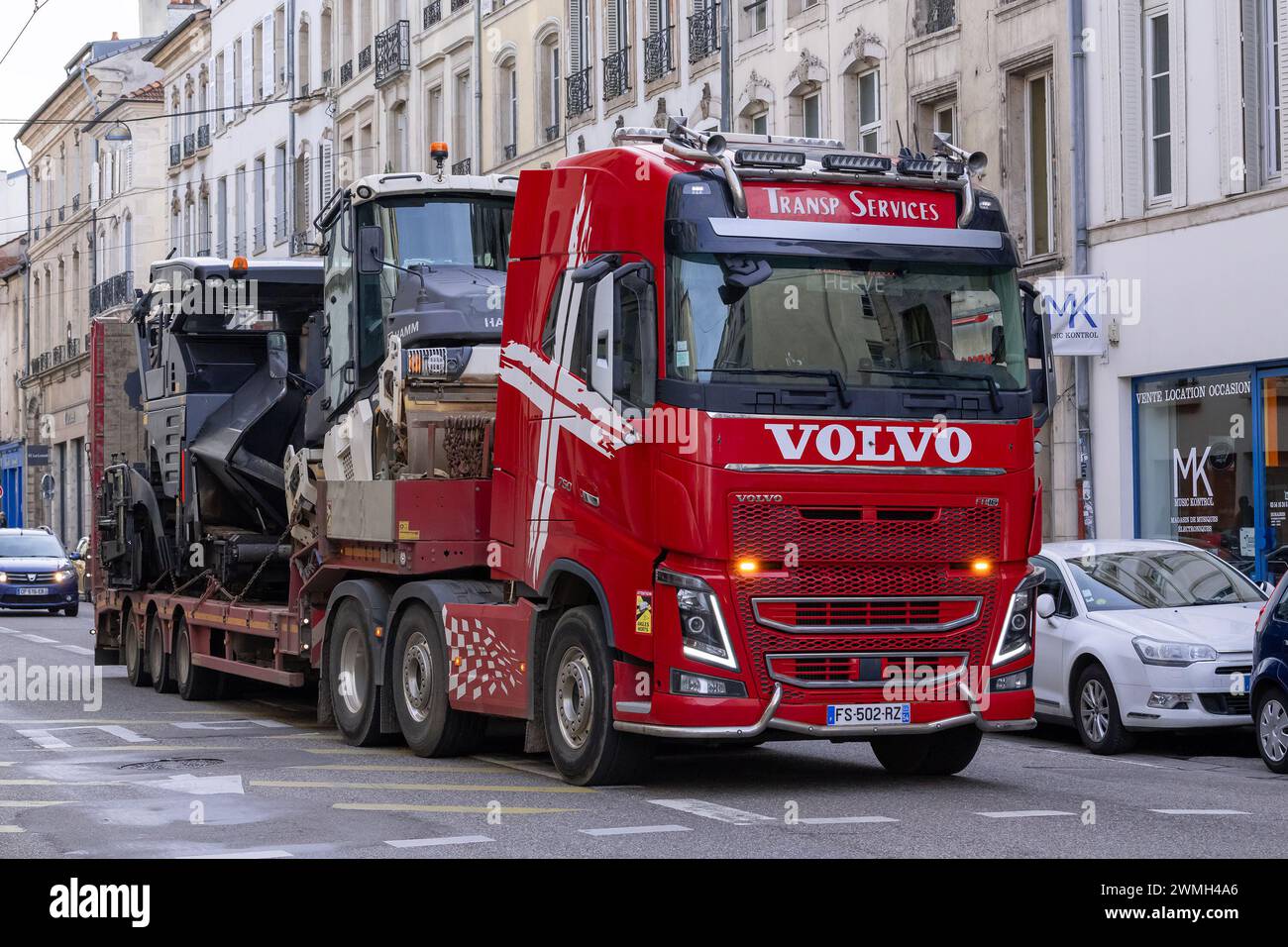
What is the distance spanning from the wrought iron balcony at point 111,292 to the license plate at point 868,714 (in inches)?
2215

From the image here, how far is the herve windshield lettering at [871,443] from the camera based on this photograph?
37.7 ft

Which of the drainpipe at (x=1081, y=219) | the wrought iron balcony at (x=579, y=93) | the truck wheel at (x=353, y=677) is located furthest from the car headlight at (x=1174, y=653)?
the wrought iron balcony at (x=579, y=93)

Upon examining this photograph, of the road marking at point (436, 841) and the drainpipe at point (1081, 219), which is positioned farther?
the drainpipe at point (1081, 219)

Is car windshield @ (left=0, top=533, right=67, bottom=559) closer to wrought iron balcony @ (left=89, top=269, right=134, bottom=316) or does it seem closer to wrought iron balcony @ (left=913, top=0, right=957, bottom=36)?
wrought iron balcony @ (left=913, top=0, right=957, bottom=36)

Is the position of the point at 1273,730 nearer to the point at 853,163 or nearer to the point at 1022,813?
the point at 1022,813

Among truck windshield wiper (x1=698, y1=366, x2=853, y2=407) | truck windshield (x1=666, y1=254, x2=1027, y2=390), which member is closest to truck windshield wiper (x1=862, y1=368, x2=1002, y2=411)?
truck windshield (x1=666, y1=254, x2=1027, y2=390)

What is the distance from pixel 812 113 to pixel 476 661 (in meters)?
19.5

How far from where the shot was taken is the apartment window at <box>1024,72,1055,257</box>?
26078mm

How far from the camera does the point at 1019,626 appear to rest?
12203mm

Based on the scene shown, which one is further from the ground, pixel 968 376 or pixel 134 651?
pixel 968 376

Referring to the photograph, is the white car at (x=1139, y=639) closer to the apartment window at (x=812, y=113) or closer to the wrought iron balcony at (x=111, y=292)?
the apartment window at (x=812, y=113)

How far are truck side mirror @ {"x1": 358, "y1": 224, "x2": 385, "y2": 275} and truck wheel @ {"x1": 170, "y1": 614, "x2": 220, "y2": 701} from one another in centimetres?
520

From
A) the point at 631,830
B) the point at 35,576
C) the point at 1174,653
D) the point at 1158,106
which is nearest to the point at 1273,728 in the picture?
the point at 1174,653
